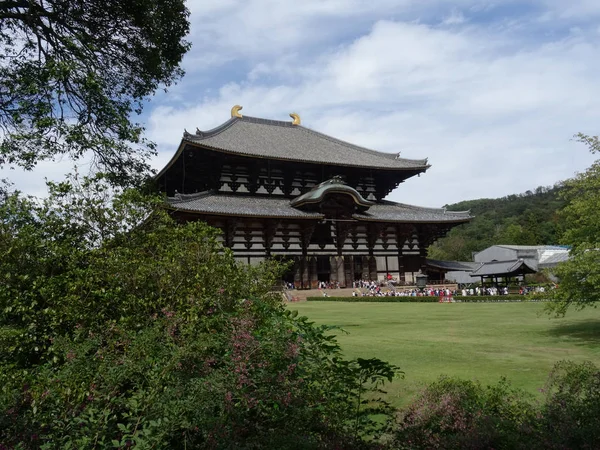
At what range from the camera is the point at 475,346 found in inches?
352

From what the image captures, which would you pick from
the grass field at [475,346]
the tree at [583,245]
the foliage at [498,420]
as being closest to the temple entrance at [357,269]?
the grass field at [475,346]

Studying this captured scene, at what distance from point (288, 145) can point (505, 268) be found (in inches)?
819

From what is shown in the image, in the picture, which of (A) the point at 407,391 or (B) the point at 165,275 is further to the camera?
(A) the point at 407,391

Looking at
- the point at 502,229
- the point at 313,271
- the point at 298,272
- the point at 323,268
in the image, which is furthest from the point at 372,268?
the point at 502,229

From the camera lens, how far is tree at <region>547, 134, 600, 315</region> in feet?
30.3

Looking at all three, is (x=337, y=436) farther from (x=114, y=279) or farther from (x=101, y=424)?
(x=114, y=279)

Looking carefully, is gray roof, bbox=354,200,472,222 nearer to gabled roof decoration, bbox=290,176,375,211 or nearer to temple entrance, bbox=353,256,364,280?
gabled roof decoration, bbox=290,176,375,211

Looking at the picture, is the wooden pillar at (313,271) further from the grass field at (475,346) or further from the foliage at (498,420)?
the foliage at (498,420)

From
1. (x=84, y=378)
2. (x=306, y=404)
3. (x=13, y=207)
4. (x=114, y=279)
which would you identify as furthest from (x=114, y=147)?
(x=306, y=404)

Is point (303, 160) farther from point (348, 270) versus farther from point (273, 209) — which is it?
point (348, 270)

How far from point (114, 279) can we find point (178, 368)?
1537mm

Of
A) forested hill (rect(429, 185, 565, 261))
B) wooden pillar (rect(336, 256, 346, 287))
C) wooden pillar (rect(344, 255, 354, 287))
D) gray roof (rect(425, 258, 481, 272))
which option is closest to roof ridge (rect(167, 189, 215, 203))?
wooden pillar (rect(336, 256, 346, 287))

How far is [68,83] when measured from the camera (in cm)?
799

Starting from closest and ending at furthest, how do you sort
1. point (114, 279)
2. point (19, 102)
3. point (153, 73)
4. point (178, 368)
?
point (178, 368), point (114, 279), point (19, 102), point (153, 73)
